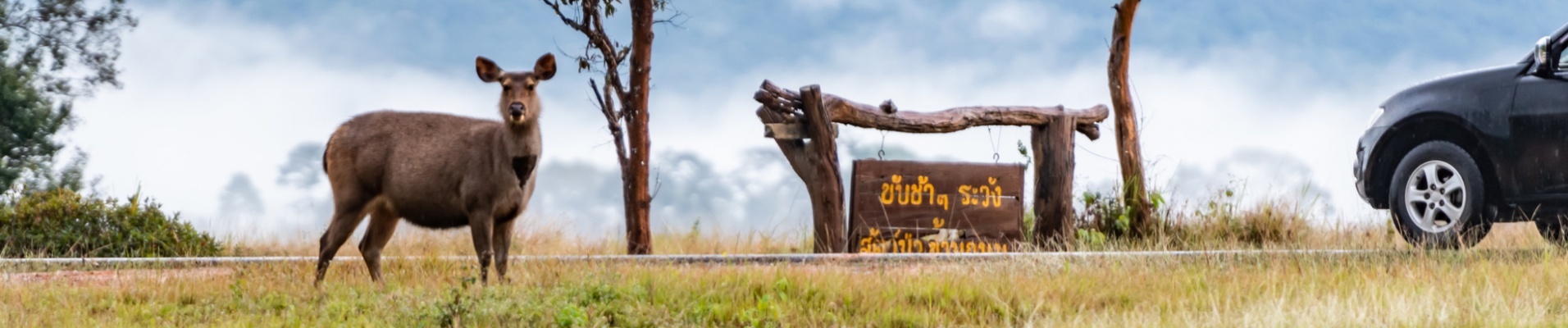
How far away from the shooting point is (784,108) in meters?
12.4

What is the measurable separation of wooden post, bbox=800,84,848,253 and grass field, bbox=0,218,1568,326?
2.32 metres

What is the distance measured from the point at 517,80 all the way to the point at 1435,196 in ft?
24.0

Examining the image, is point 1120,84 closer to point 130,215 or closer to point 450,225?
point 450,225

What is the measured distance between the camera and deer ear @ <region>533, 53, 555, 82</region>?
8.41 meters

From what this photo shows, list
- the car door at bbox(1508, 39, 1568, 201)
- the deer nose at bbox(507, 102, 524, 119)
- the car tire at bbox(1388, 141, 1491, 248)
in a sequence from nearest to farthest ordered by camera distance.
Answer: the deer nose at bbox(507, 102, 524, 119) < the car door at bbox(1508, 39, 1568, 201) < the car tire at bbox(1388, 141, 1491, 248)

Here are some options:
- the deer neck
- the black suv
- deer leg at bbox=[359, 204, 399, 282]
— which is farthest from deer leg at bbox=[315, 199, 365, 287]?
the black suv

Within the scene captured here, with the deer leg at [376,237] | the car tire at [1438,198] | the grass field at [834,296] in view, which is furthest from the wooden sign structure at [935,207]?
the deer leg at [376,237]

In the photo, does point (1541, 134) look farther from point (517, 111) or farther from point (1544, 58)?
point (517, 111)

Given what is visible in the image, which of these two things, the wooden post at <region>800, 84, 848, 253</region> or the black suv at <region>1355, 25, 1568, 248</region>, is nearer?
the black suv at <region>1355, 25, 1568, 248</region>

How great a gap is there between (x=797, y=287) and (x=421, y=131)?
280cm

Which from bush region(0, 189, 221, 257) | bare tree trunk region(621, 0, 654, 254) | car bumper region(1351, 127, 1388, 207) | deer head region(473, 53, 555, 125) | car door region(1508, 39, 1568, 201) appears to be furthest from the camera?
bush region(0, 189, 221, 257)

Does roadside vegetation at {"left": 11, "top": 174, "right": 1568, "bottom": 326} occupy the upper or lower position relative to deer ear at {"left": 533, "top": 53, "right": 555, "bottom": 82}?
lower

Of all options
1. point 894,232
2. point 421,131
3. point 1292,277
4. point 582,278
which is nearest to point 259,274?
point 421,131

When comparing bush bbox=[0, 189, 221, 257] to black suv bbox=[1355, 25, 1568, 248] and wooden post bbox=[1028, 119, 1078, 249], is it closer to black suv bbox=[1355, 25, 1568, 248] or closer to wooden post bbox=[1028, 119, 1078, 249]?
wooden post bbox=[1028, 119, 1078, 249]
